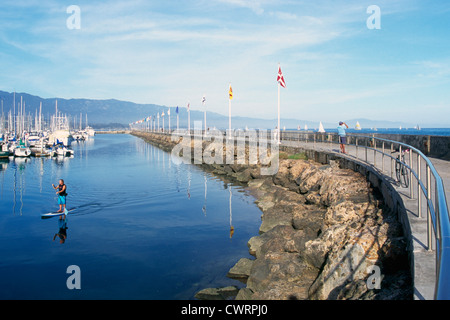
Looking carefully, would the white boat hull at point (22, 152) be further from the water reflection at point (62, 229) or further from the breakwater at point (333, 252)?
the breakwater at point (333, 252)

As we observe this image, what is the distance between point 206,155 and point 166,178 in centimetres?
1436

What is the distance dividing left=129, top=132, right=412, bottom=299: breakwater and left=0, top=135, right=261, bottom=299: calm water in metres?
1.26

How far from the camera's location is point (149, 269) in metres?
12.3

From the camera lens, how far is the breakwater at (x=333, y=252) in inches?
297

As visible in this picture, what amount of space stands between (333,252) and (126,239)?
9.67m

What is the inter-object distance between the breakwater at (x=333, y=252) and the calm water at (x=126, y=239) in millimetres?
1265

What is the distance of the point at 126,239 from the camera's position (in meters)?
15.6
